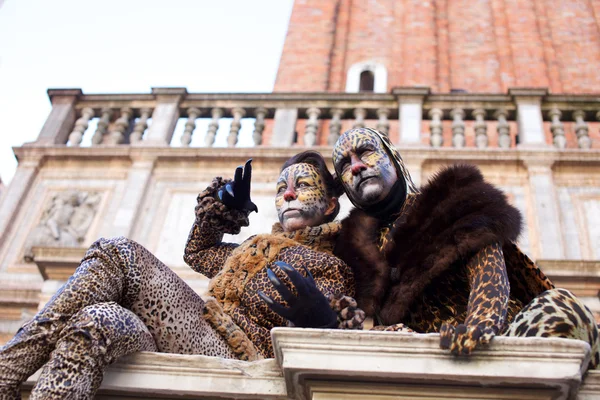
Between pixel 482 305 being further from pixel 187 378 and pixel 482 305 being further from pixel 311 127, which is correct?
pixel 311 127

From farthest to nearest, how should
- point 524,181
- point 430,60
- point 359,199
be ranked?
point 430,60 → point 524,181 → point 359,199

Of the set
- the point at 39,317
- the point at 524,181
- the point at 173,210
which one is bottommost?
the point at 39,317

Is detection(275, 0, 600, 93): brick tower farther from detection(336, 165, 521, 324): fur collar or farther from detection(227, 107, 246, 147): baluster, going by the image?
detection(336, 165, 521, 324): fur collar

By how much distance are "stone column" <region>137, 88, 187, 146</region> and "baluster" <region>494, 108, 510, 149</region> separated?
4.29 meters

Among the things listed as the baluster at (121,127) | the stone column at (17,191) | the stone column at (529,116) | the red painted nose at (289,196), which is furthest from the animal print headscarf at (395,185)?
the baluster at (121,127)

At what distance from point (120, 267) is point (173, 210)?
21.0 feet

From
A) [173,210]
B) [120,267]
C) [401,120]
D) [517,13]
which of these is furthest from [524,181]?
[517,13]

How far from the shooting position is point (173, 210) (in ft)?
29.0

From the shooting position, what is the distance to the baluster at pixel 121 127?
388 inches

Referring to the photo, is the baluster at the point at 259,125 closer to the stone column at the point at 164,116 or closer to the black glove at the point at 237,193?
the stone column at the point at 164,116

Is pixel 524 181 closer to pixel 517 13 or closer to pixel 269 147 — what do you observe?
pixel 269 147

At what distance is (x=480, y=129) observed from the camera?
31.0ft

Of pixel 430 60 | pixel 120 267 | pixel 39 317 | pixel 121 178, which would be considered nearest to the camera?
pixel 39 317

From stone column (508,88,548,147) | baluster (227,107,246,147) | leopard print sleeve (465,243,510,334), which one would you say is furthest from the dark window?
leopard print sleeve (465,243,510,334)
